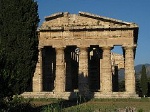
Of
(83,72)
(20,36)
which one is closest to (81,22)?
(83,72)

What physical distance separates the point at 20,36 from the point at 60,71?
20730 millimetres

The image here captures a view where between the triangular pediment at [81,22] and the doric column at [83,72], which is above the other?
the triangular pediment at [81,22]

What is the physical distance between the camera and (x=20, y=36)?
24438 mm

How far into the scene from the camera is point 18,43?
957 inches

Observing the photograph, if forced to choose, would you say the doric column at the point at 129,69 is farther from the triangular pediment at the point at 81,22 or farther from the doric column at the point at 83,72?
the doric column at the point at 83,72

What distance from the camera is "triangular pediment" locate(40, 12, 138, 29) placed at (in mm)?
44062

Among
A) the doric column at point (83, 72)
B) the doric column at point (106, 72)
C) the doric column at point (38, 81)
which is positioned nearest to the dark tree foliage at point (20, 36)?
the doric column at point (83, 72)

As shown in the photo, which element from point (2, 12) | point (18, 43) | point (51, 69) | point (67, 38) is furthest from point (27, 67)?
point (51, 69)

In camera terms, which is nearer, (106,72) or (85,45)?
(106,72)

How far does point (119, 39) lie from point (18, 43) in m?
21.6

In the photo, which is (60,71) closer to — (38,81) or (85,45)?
(38,81)

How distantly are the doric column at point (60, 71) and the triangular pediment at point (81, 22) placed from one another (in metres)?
2.99

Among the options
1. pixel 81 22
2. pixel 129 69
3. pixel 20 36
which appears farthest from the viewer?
pixel 81 22

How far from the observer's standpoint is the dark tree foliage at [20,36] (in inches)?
945
